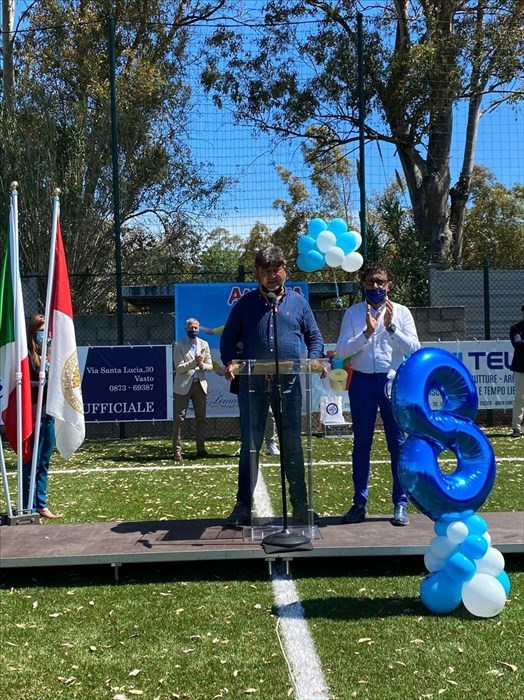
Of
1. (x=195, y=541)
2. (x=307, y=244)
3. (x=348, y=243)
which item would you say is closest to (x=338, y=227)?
Result: (x=348, y=243)

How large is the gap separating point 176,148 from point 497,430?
35.4ft

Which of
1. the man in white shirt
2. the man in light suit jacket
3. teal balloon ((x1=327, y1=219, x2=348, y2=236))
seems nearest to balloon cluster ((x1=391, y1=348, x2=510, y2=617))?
the man in white shirt

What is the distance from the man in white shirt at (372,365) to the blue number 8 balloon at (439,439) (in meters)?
1.13

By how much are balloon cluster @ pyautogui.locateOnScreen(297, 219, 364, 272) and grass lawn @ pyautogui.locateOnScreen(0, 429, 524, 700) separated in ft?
22.7

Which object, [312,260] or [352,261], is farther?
[312,260]

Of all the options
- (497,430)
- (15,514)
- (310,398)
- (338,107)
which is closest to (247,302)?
(310,398)

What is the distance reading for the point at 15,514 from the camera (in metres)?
6.39

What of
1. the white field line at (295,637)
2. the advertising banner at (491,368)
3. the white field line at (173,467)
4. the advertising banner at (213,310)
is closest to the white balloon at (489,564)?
the white field line at (295,637)

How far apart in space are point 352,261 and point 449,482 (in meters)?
7.72

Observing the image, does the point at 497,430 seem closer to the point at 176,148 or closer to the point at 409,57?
the point at 409,57

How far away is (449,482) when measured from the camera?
4.21m

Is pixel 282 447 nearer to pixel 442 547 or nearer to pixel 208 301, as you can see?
pixel 442 547

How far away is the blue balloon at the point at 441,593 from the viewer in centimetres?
412

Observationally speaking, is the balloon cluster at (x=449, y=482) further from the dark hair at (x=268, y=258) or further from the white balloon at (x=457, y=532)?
the dark hair at (x=268, y=258)
